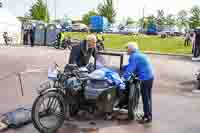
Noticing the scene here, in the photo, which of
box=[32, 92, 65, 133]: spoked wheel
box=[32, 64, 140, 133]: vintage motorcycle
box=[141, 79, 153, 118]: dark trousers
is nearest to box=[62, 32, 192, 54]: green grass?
box=[141, 79, 153, 118]: dark trousers

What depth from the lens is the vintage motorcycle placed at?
22.8 ft

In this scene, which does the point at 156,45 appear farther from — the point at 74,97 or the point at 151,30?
the point at 151,30

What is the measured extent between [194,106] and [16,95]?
454 cm

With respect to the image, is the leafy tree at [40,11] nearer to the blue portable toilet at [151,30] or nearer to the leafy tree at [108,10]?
the leafy tree at [108,10]

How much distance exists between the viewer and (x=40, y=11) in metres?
84.6

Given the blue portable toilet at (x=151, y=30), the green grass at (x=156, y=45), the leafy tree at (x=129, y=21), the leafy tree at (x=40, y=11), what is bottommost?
the green grass at (x=156, y=45)

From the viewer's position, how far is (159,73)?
17906 mm

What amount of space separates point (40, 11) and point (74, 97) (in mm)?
78803

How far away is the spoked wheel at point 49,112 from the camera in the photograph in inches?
267

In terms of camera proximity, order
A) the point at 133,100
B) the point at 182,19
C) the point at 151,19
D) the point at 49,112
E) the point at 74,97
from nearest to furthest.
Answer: the point at 49,112 → the point at 74,97 → the point at 133,100 → the point at 182,19 → the point at 151,19

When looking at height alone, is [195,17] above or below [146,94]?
above

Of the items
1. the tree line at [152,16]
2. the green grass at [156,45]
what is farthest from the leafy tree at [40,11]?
the green grass at [156,45]

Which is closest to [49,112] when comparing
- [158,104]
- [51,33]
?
[158,104]

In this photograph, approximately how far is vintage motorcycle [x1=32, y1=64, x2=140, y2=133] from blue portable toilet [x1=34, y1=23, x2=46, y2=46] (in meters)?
29.6
